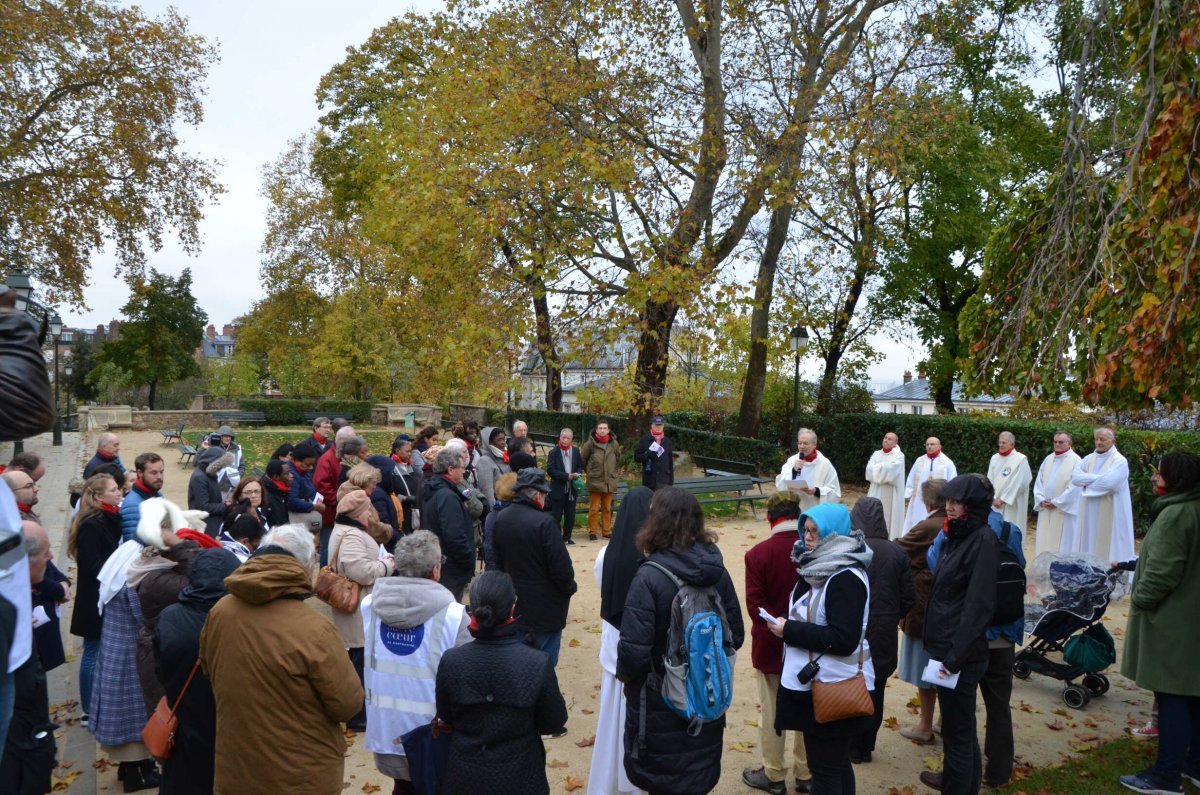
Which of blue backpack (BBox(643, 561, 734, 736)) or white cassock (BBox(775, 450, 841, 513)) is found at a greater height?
white cassock (BBox(775, 450, 841, 513))

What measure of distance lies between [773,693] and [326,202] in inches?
1676

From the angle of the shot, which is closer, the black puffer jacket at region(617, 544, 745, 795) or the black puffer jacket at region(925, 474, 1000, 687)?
the black puffer jacket at region(617, 544, 745, 795)

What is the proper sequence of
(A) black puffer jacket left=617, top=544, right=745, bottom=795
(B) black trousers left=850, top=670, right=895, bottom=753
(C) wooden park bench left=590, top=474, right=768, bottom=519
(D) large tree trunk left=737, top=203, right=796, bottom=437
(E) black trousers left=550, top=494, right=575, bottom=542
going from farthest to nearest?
1. (D) large tree trunk left=737, top=203, right=796, bottom=437
2. (C) wooden park bench left=590, top=474, right=768, bottom=519
3. (E) black trousers left=550, top=494, right=575, bottom=542
4. (B) black trousers left=850, top=670, right=895, bottom=753
5. (A) black puffer jacket left=617, top=544, right=745, bottom=795

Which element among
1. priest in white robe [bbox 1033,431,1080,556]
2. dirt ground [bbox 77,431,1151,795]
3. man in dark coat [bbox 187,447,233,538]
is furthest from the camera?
priest in white robe [bbox 1033,431,1080,556]

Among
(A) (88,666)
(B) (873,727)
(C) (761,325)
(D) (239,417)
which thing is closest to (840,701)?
(B) (873,727)

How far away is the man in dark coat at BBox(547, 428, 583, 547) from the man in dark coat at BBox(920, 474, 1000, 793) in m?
6.83

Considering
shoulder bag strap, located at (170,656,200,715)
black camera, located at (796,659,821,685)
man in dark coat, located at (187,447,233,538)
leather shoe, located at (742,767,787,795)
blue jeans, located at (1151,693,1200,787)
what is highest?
man in dark coat, located at (187,447,233,538)

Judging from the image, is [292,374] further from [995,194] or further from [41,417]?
[41,417]

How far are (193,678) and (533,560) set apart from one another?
2.35 m

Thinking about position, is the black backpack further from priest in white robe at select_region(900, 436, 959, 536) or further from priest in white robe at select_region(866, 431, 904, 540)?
priest in white robe at select_region(866, 431, 904, 540)

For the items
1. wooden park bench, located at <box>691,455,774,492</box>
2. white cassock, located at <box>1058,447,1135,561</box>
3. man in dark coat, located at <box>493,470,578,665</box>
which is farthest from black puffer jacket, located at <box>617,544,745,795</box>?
wooden park bench, located at <box>691,455,774,492</box>

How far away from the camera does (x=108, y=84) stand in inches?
884

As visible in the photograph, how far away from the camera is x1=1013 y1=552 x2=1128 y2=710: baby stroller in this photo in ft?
21.6

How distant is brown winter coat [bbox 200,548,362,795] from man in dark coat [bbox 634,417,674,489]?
8.87 metres
